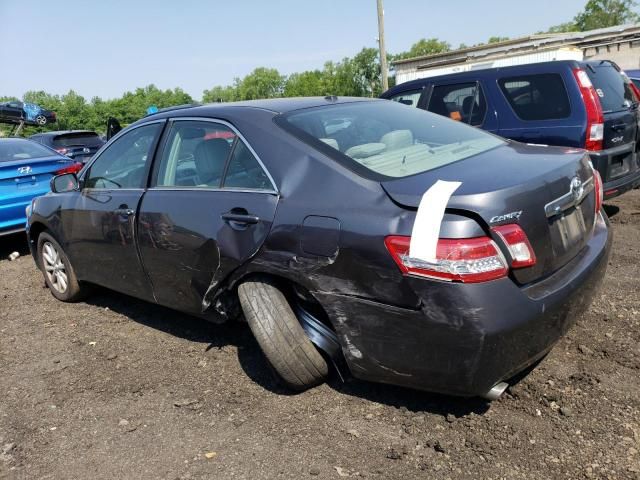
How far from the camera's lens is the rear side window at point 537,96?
5527 millimetres

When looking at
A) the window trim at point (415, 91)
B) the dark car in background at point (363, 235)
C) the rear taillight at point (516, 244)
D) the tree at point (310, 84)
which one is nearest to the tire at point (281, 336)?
the dark car in background at point (363, 235)

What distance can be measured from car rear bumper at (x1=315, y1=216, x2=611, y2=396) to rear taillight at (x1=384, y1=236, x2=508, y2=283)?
0.12 ft

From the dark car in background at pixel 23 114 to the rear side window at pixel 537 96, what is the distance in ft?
63.8

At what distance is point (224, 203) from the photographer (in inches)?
123

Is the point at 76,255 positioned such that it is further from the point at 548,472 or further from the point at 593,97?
the point at 593,97

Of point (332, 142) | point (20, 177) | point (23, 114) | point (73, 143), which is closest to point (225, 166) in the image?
point (332, 142)

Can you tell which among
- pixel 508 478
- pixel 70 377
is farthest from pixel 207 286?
pixel 508 478

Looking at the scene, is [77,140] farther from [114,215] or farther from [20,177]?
[114,215]

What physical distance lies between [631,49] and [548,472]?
28.8m

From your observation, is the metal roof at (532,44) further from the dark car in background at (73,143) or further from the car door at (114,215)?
the car door at (114,215)

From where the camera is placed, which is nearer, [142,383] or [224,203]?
[224,203]

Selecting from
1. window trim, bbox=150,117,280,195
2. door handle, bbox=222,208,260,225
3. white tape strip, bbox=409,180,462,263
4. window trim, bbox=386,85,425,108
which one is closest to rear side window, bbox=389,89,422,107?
window trim, bbox=386,85,425,108

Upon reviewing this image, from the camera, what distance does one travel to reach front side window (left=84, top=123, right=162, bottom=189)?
3.83 metres

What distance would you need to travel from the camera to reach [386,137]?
315 cm
